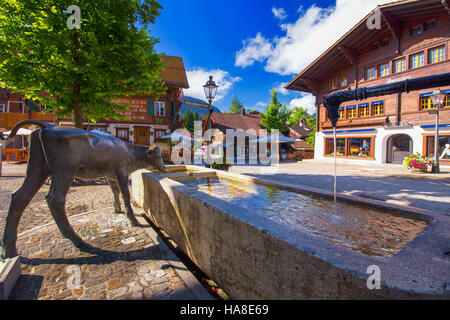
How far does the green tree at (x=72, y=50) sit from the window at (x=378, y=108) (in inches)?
780

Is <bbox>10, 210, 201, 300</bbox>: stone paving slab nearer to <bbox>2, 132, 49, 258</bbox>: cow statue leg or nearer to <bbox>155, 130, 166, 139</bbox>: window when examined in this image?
<bbox>2, 132, 49, 258</bbox>: cow statue leg

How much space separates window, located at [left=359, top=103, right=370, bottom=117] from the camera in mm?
20000

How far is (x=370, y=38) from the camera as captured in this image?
767 inches

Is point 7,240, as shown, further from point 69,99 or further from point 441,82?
point 69,99

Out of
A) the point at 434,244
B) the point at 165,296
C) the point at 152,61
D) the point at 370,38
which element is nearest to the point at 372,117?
the point at 370,38

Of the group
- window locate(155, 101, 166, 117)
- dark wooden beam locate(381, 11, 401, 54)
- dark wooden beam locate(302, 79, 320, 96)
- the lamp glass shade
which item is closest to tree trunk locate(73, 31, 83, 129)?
the lamp glass shade

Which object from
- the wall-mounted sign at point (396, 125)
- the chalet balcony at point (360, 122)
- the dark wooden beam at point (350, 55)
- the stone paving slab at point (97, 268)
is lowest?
the stone paving slab at point (97, 268)

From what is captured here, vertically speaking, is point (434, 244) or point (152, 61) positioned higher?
point (152, 61)

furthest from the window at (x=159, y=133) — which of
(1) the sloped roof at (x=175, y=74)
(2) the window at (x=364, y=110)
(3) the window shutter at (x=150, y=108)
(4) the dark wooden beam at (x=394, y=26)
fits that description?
(4) the dark wooden beam at (x=394, y=26)

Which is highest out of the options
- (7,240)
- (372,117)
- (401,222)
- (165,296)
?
(372,117)

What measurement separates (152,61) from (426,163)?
1585cm

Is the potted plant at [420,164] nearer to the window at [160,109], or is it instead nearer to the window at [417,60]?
the window at [417,60]

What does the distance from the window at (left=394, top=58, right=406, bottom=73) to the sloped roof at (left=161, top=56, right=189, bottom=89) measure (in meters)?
18.7

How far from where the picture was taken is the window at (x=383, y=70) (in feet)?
61.0
